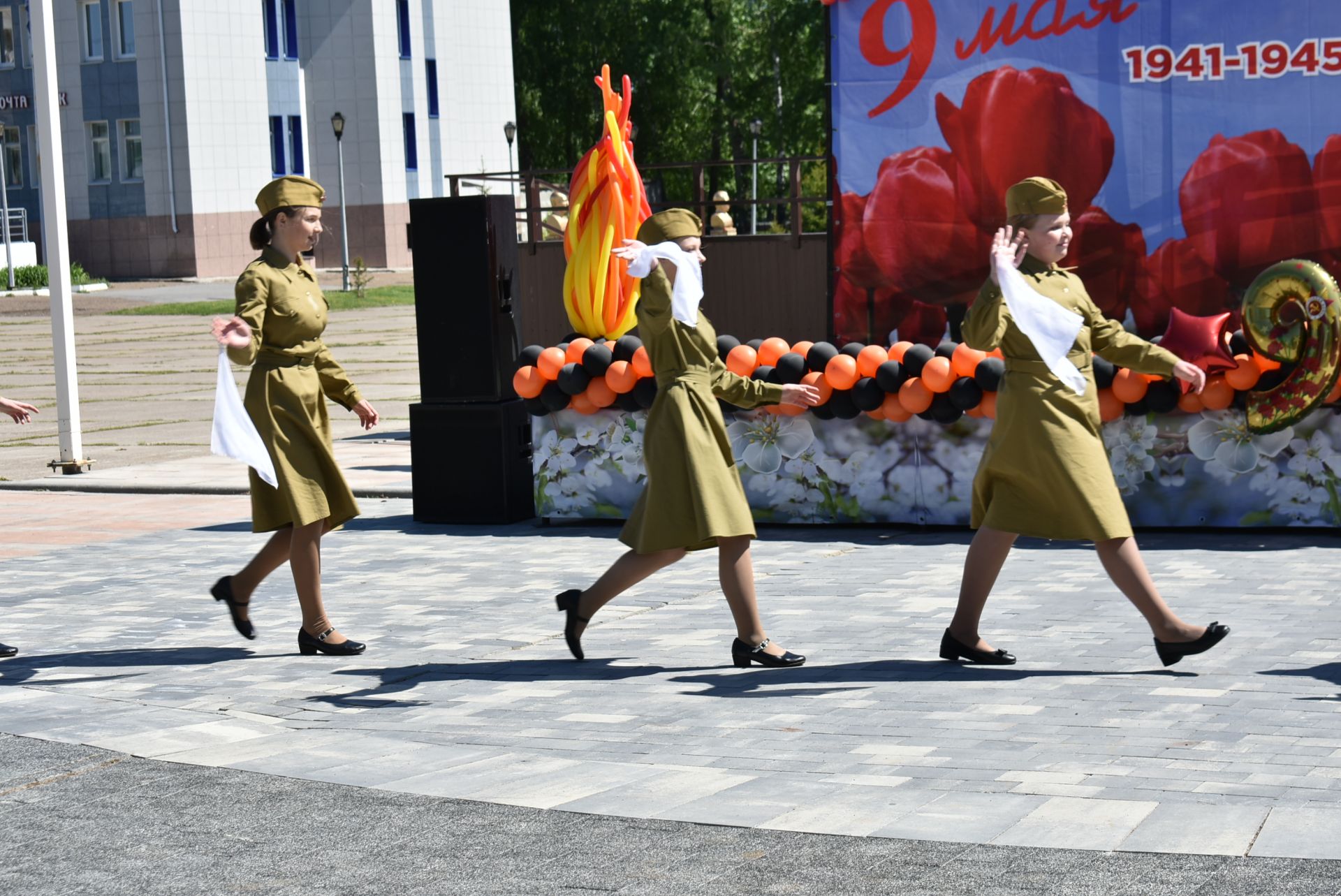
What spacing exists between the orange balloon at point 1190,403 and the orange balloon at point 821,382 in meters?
1.90

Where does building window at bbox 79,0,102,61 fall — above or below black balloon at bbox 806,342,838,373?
above

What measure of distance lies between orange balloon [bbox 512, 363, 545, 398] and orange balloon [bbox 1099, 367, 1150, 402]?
11.1 feet

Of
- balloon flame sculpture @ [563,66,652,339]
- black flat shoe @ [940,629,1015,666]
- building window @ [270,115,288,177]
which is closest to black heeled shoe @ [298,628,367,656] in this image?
black flat shoe @ [940,629,1015,666]

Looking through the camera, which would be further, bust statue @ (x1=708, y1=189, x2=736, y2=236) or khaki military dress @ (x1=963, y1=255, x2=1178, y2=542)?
bust statue @ (x1=708, y1=189, x2=736, y2=236)

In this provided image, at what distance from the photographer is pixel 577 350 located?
38.0 ft

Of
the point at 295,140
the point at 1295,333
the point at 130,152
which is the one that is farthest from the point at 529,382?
the point at 295,140

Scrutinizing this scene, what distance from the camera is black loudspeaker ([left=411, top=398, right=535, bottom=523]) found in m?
12.0

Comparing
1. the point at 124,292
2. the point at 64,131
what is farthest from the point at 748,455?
the point at 64,131

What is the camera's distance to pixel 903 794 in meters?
5.52

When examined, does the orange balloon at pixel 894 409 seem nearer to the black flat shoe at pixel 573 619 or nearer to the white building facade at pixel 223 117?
the black flat shoe at pixel 573 619

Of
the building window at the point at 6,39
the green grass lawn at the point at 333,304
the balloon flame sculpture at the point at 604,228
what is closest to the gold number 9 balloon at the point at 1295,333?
the balloon flame sculpture at the point at 604,228

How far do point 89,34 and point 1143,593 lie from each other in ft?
173

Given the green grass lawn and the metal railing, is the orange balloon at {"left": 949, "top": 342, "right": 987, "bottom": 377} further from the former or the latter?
the green grass lawn

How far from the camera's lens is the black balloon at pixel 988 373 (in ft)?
34.4
